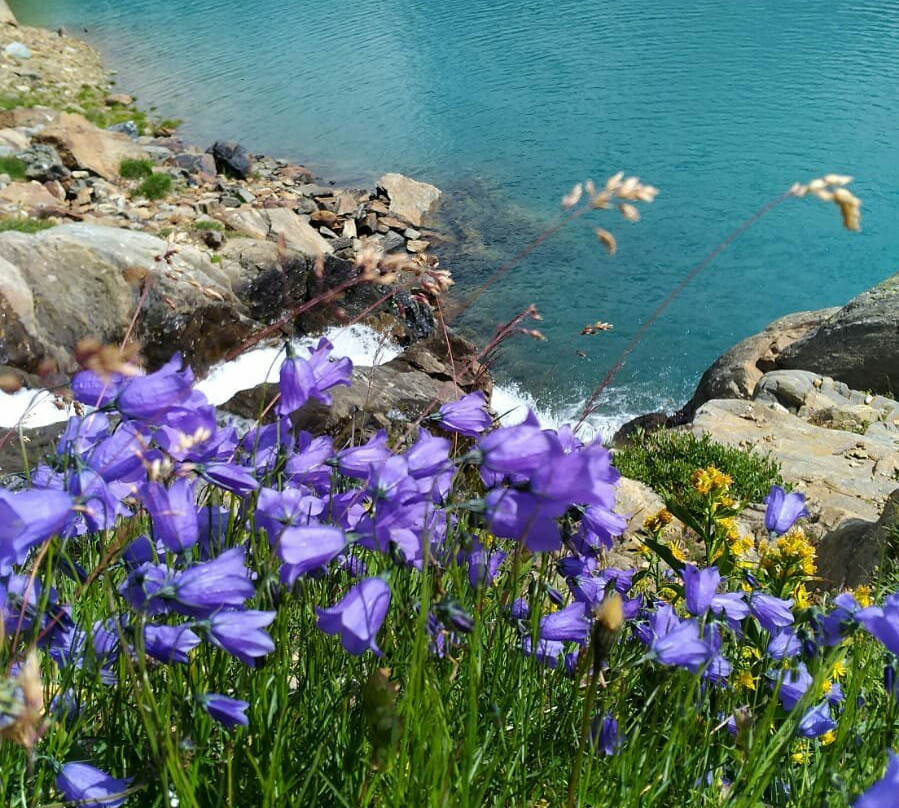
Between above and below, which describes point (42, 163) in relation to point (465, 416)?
below

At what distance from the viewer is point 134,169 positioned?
566 inches

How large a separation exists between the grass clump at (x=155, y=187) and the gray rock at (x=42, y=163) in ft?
3.61

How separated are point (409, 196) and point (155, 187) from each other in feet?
13.4

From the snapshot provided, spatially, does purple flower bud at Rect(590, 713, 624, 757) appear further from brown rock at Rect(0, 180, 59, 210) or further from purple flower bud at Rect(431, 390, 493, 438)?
brown rock at Rect(0, 180, 59, 210)

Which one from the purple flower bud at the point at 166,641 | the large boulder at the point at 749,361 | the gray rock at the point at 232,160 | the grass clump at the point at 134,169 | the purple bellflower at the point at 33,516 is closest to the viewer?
the purple bellflower at the point at 33,516

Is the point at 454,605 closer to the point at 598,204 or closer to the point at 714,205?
the point at 598,204

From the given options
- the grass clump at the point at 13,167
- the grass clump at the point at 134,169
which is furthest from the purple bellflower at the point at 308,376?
the grass clump at the point at 134,169

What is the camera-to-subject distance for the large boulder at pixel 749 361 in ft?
27.4

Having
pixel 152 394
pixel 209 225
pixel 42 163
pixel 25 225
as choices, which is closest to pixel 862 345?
pixel 152 394

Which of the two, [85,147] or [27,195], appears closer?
[27,195]

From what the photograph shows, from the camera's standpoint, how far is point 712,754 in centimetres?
151

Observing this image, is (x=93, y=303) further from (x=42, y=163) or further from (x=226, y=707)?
(x=226, y=707)

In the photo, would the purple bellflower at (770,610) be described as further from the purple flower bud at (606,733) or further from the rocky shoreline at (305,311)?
the rocky shoreline at (305,311)

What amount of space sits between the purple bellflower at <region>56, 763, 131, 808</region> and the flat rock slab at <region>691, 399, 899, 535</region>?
4.39 meters
